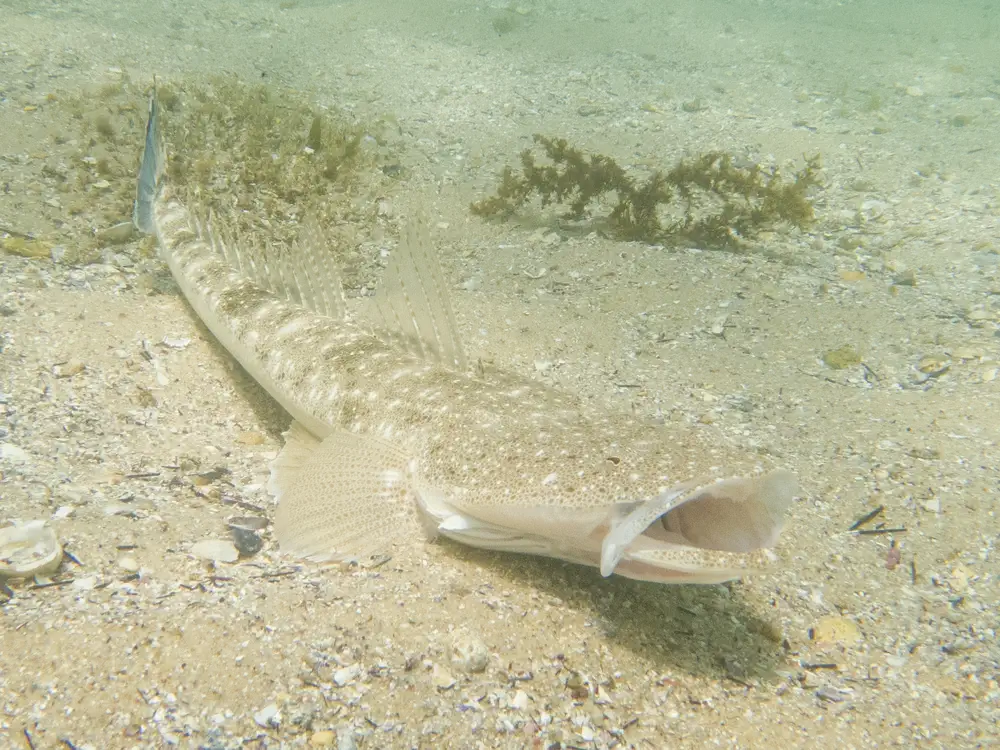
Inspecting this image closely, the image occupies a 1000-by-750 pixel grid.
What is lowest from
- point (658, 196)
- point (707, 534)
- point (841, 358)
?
point (841, 358)

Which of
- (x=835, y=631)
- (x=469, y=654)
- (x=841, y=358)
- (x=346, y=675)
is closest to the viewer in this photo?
(x=346, y=675)

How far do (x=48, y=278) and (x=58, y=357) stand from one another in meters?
1.04

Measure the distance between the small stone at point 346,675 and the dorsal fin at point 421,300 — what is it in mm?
1760

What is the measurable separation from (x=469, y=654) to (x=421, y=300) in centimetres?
205

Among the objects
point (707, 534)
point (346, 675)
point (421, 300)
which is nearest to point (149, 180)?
point (421, 300)

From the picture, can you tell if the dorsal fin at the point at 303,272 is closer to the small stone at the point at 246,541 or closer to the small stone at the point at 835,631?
the small stone at the point at 246,541

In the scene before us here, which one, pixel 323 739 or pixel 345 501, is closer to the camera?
pixel 323 739

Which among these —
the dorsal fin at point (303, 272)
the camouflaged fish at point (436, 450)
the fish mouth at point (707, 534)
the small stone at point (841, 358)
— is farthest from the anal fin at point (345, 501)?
the small stone at point (841, 358)

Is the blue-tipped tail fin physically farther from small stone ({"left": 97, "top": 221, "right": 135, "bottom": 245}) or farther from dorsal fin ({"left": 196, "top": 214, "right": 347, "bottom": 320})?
dorsal fin ({"left": 196, "top": 214, "right": 347, "bottom": 320})

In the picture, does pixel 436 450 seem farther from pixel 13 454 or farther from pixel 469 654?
pixel 13 454

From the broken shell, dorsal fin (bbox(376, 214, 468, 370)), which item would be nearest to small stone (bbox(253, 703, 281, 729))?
the broken shell

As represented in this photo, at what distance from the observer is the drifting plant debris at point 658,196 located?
19.6ft

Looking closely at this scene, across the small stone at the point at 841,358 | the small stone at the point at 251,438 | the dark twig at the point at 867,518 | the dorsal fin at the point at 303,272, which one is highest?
the dorsal fin at the point at 303,272

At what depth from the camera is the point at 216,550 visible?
284 centimetres
